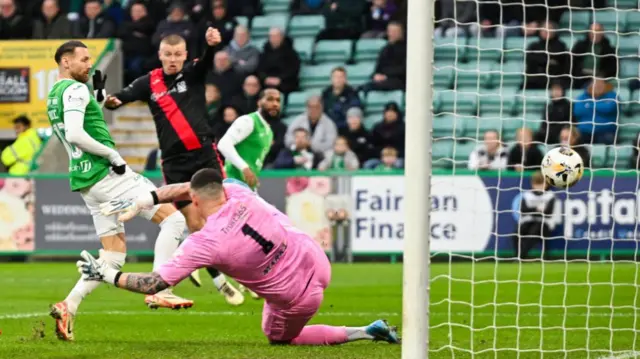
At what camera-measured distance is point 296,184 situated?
1827 centimetres

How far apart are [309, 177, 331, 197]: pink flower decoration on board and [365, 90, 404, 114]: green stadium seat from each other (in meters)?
3.42

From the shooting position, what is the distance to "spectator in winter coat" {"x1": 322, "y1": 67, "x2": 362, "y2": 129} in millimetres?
20656

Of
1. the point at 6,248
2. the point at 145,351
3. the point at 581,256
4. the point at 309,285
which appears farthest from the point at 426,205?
the point at 6,248

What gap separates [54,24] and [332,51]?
5.23 metres

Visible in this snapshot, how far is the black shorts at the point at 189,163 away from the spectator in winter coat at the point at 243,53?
9991 millimetres

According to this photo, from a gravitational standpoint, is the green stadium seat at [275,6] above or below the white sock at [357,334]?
above

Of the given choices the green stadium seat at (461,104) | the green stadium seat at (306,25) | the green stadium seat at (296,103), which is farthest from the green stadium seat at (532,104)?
the green stadium seat at (306,25)

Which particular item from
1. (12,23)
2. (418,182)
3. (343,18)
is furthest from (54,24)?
(418,182)

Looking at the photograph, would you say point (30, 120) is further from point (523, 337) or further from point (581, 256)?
point (523, 337)

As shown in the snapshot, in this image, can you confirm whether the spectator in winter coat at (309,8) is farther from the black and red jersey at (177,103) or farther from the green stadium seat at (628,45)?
the black and red jersey at (177,103)

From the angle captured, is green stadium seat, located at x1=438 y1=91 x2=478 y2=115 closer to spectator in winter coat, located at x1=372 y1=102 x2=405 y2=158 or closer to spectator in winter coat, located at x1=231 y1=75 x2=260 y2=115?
spectator in winter coat, located at x1=372 y1=102 x2=405 y2=158

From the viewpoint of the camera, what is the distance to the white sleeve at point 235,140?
1195 cm

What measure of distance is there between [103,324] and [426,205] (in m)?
4.20

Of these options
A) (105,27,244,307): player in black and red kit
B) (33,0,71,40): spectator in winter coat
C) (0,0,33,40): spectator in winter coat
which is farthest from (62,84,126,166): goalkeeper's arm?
(0,0,33,40): spectator in winter coat
